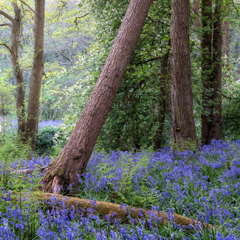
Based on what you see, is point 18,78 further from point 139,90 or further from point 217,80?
point 217,80

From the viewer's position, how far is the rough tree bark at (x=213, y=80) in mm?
8586

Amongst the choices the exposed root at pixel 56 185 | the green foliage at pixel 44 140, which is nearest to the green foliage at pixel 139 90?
the exposed root at pixel 56 185

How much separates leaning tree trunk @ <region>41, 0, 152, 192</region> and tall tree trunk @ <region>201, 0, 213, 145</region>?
447 centimetres

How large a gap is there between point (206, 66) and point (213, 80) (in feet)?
2.16

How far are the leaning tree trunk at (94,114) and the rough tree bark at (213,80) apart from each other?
476 centimetres

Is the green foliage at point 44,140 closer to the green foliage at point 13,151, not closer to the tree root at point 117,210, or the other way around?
the green foliage at point 13,151

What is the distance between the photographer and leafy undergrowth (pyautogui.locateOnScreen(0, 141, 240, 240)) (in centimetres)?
234

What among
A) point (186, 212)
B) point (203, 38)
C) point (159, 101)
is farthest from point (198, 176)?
point (203, 38)

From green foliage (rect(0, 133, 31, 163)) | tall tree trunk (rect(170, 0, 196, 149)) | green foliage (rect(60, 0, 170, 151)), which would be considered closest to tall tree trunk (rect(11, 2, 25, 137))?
green foliage (rect(60, 0, 170, 151))

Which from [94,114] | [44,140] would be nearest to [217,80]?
[94,114]

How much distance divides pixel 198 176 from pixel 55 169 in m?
2.47

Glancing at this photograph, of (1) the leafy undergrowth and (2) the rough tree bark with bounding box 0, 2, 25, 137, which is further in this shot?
(2) the rough tree bark with bounding box 0, 2, 25, 137

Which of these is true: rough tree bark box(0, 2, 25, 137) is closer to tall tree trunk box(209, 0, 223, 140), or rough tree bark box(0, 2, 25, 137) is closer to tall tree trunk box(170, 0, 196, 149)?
tall tree trunk box(170, 0, 196, 149)

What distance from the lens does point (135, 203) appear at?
3197mm
